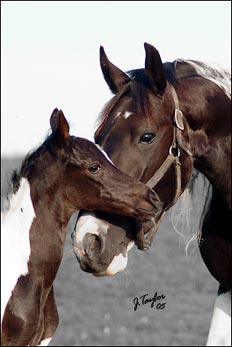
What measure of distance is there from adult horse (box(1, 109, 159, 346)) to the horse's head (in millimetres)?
257

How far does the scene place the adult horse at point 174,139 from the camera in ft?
18.6

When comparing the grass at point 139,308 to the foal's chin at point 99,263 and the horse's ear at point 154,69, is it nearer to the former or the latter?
the horse's ear at point 154,69

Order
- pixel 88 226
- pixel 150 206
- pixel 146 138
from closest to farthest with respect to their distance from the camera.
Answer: pixel 150 206, pixel 88 226, pixel 146 138

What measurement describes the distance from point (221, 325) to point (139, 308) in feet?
22.1

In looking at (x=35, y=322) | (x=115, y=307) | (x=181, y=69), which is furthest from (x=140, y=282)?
(x=35, y=322)

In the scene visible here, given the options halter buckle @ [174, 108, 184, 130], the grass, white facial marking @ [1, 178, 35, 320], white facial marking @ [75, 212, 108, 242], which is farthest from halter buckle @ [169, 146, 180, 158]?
the grass

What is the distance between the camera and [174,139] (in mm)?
5809

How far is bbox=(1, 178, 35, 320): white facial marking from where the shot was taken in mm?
5086

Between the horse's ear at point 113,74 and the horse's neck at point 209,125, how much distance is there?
1.13 ft

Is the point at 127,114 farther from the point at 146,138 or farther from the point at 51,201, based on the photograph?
the point at 51,201

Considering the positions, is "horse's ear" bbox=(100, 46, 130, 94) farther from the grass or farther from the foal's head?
the grass

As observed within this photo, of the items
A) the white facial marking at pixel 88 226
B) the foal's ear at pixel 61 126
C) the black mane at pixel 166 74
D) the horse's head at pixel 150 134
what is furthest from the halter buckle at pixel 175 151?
the foal's ear at pixel 61 126

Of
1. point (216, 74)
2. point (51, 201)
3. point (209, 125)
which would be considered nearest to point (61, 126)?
point (51, 201)

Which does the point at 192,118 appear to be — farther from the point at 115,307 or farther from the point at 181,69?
the point at 115,307
